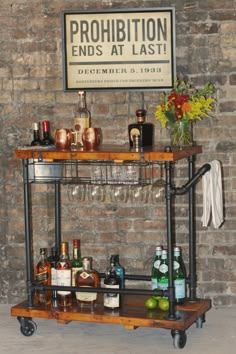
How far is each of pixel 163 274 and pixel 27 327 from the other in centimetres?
71

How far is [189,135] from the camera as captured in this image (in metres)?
3.85

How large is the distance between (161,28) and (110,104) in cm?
48

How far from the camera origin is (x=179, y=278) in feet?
12.4

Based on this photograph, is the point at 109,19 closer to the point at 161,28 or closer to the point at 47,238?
the point at 161,28

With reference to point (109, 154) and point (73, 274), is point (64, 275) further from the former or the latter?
point (109, 154)

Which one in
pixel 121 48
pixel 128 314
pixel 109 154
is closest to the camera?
pixel 109 154

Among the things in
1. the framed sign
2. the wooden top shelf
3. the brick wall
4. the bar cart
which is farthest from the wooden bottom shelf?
the framed sign

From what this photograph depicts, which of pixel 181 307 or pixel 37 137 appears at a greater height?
pixel 37 137

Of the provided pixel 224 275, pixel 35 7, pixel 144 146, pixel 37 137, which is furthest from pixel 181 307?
pixel 35 7

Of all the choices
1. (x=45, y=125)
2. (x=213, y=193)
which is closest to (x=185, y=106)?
(x=213, y=193)

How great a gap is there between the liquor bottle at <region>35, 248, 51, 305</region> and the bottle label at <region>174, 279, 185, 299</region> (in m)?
0.64

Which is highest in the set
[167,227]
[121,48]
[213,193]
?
[121,48]

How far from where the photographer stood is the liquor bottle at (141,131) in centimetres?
376

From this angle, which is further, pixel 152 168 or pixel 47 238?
pixel 47 238
